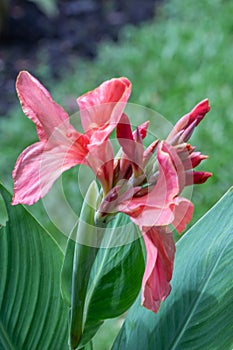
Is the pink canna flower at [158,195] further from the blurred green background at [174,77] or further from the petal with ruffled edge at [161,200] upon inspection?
the blurred green background at [174,77]

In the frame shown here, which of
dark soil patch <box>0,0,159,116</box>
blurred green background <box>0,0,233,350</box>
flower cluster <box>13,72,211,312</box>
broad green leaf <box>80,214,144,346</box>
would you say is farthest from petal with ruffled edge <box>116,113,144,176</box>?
dark soil patch <box>0,0,159,116</box>

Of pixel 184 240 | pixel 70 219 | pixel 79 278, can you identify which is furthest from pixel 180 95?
pixel 79 278

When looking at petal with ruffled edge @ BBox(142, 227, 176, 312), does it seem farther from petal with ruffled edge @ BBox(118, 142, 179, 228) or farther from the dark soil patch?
the dark soil patch

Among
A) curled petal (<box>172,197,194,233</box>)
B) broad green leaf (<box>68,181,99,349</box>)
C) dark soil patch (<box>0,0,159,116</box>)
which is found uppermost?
curled petal (<box>172,197,194,233</box>)

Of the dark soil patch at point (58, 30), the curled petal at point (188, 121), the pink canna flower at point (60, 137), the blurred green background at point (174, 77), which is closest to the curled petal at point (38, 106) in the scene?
the pink canna flower at point (60, 137)

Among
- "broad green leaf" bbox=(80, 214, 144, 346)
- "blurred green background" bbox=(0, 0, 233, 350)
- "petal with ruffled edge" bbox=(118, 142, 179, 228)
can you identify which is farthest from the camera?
"blurred green background" bbox=(0, 0, 233, 350)

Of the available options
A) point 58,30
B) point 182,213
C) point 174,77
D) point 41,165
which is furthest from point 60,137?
point 58,30

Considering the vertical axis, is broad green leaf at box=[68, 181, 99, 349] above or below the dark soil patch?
above

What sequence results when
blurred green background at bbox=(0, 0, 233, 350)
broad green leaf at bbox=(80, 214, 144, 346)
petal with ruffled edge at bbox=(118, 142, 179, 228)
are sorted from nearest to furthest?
petal with ruffled edge at bbox=(118, 142, 179, 228) → broad green leaf at bbox=(80, 214, 144, 346) → blurred green background at bbox=(0, 0, 233, 350)
